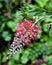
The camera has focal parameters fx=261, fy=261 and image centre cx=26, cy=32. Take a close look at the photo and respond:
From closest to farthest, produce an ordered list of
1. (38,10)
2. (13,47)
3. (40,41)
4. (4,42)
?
(13,47) < (38,10) < (40,41) < (4,42)

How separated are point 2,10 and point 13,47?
230 cm

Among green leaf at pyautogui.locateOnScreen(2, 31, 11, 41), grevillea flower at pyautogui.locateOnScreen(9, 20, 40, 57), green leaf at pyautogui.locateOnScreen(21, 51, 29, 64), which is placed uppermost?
grevillea flower at pyautogui.locateOnScreen(9, 20, 40, 57)

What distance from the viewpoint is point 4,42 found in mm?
3168

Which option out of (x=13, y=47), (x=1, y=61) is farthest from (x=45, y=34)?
(x=13, y=47)

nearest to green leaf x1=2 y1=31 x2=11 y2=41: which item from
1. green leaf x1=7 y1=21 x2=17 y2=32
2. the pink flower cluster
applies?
green leaf x1=7 y1=21 x2=17 y2=32

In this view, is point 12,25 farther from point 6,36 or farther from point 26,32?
point 26,32

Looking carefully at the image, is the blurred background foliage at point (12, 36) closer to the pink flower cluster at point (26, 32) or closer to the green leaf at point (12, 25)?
the green leaf at point (12, 25)

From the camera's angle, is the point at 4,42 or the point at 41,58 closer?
the point at 41,58

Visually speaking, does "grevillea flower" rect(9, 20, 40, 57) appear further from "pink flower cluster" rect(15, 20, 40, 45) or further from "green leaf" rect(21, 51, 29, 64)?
"green leaf" rect(21, 51, 29, 64)

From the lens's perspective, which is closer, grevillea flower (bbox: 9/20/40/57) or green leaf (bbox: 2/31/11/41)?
grevillea flower (bbox: 9/20/40/57)

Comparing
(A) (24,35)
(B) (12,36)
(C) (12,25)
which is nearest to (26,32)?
(A) (24,35)

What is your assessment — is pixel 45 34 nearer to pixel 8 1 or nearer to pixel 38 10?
pixel 8 1

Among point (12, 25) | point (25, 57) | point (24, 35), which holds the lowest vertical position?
point (25, 57)

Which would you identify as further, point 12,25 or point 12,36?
point 12,36
